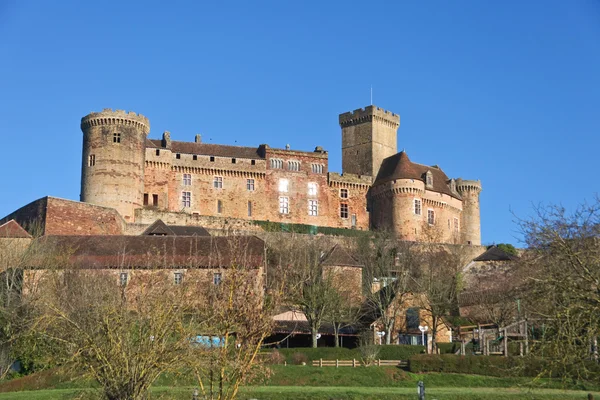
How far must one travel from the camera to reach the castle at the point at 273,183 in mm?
63812

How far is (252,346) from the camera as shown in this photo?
58.7 ft

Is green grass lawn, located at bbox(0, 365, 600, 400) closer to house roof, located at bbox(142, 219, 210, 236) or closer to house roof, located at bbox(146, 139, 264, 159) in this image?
house roof, located at bbox(142, 219, 210, 236)

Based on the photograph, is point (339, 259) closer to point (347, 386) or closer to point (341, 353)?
point (341, 353)

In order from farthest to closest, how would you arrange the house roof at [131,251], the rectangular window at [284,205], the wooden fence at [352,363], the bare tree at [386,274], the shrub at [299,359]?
1. the rectangular window at [284,205]
2. the bare tree at [386,274]
3. the house roof at [131,251]
4. the shrub at [299,359]
5. the wooden fence at [352,363]

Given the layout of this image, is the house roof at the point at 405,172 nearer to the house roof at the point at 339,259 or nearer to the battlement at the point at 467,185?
the battlement at the point at 467,185

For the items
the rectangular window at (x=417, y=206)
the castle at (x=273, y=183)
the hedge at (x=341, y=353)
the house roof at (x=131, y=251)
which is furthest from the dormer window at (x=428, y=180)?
the hedge at (x=341, y=353)

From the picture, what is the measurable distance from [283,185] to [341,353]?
33.1 meters

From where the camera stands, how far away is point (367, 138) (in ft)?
261

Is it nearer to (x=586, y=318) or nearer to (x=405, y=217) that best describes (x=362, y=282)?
(x=405, y=217)

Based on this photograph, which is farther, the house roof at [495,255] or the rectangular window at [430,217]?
the rectangular window at [430,217]

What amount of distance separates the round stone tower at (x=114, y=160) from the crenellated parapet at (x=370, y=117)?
23.2 meters

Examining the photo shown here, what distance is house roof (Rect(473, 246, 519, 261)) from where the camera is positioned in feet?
217

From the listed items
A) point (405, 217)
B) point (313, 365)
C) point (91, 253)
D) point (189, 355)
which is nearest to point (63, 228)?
point (91, 253)

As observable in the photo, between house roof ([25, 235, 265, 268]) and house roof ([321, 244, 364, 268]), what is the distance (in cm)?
478
